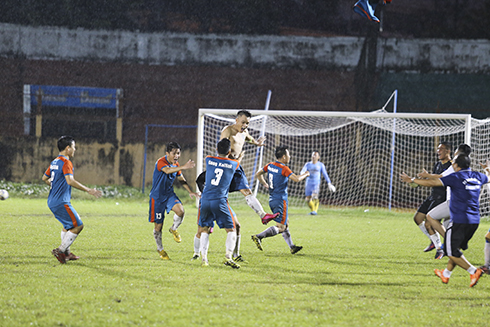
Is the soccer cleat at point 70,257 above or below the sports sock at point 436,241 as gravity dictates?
below

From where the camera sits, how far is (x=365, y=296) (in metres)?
5.22

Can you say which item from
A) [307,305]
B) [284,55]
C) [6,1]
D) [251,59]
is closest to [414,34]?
[284,55]

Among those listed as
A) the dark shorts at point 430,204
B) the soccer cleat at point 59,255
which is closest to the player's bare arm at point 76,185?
the soccer cleat at point 59,255

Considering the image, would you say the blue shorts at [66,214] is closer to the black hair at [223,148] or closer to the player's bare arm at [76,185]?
the player's bare arm at [76,185]

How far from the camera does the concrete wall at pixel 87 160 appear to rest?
1936cm

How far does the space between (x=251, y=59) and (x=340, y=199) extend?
7990 mm

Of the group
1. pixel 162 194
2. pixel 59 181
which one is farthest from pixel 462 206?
pixel 59 181

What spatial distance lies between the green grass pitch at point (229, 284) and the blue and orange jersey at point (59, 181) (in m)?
0.82

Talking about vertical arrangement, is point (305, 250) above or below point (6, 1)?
below

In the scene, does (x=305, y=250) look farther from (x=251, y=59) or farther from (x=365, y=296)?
(x=251, y=59)

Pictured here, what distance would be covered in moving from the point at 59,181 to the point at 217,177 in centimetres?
204

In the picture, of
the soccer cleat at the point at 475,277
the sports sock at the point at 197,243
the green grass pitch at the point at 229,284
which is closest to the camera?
the green grass pitch at the point at 229,284

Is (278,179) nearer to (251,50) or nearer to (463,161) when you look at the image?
(463,161)

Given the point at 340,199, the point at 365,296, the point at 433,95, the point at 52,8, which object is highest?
the point at 52,8
